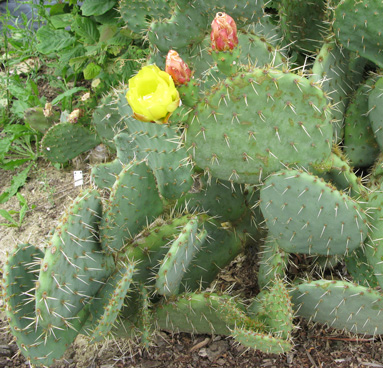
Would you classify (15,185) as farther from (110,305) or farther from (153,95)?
(153,95)

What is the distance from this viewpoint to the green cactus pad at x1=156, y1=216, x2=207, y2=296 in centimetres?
152

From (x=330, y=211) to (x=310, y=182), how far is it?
134mm

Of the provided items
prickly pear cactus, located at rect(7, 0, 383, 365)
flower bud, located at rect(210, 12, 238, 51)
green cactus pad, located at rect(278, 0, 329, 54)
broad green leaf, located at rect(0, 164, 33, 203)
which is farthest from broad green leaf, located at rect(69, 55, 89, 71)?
flower bud, located at rect(210, 12, 238, 51)

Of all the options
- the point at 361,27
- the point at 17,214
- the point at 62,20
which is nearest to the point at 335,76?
the point at 361,27

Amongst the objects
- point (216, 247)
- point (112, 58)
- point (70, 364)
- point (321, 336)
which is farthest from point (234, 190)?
point (112, 58)

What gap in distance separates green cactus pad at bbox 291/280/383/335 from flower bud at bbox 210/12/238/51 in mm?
851

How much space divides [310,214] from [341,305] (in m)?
0.34

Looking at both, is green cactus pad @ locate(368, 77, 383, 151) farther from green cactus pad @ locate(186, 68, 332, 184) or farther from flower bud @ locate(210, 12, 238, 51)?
flower bud @ locate(210, 12, 238, 51)

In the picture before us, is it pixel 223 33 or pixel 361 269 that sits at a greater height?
pixel 223 33

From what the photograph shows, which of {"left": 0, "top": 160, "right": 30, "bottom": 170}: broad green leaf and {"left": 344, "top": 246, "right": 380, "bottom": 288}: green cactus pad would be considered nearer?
{"left": 344, "top": 246, "right": 380, "bottom": 288}: green cactus pad

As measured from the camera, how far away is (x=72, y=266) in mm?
1476

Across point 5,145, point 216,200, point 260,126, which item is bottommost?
point 5,145

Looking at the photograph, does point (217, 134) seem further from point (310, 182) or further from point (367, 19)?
point (367, 19)

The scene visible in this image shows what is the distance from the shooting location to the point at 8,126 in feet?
10.2
